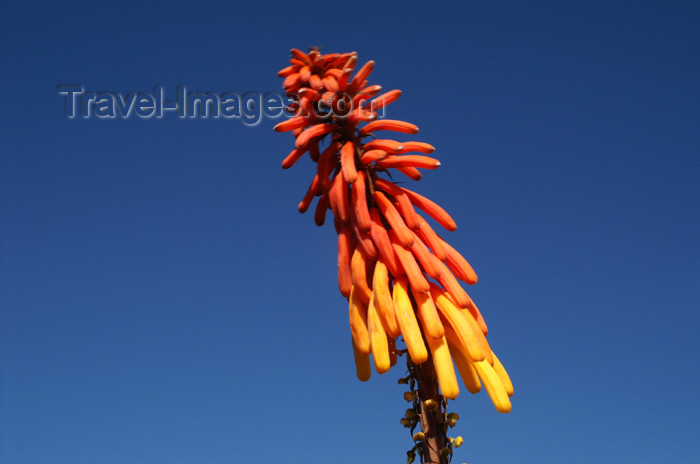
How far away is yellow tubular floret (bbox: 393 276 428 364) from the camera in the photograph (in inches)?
302

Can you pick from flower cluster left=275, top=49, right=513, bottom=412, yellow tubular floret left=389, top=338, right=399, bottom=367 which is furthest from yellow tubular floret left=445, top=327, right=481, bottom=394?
yellow tubular floret left=389, top=338, right=399, bottom=367

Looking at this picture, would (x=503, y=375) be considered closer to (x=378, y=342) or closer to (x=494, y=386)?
(x=494, y=386)

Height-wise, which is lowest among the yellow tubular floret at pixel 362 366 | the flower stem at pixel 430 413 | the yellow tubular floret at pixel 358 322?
the flower stem at pixel 430 413

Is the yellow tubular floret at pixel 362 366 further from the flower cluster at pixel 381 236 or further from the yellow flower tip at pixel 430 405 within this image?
the yellow flower tip at pixel 430 405

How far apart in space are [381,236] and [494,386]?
8.12 feet

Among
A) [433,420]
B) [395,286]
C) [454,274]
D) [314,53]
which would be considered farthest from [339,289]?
[314,53]

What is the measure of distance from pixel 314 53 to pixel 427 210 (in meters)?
2.96

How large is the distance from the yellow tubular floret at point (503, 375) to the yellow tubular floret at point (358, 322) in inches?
70.4

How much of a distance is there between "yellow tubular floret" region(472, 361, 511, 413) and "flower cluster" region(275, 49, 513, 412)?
0.04 ft

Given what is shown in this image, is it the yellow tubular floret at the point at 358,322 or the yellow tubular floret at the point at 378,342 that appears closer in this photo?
the yellow tubular floret at the point at 378,342

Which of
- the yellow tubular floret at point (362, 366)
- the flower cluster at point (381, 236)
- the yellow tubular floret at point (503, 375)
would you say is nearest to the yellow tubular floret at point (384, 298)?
the flower cluster at point (381, 236)

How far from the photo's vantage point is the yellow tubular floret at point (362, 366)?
28.3ft

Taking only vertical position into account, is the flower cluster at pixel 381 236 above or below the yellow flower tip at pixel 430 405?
above

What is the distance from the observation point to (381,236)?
8.44 metres
